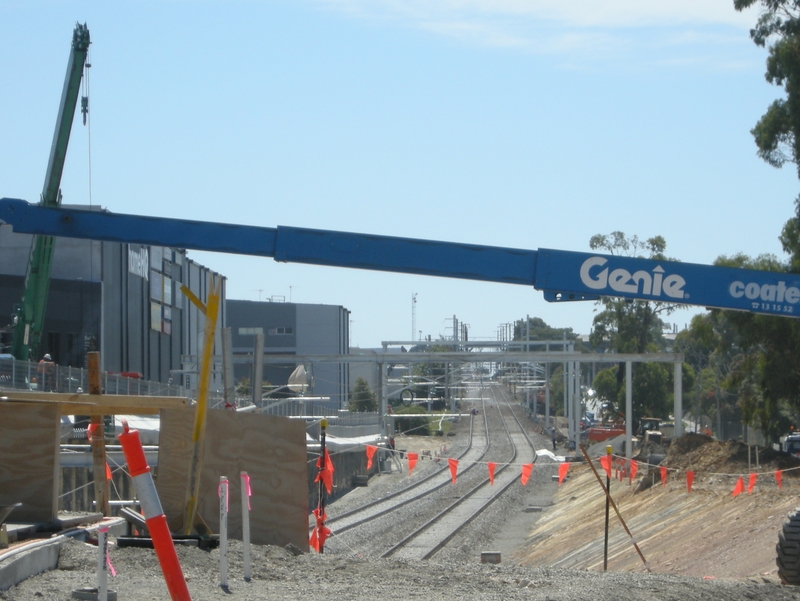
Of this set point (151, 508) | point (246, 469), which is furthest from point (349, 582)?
point (151, 508)

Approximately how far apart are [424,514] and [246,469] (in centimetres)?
2048

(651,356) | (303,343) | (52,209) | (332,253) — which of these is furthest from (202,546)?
(303,343)

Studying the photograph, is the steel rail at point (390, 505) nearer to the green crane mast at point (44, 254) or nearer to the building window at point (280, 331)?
the green crane mast at point (44, 254)

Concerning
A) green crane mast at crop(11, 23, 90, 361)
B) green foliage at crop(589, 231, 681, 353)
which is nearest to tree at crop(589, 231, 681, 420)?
green foliage at crop(589, 231, 681, 353)

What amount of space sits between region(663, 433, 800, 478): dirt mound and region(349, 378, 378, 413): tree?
51733 mm

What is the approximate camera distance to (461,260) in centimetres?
1120

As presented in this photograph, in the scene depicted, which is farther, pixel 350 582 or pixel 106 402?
pixel 106 402

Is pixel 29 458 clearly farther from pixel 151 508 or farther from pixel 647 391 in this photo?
pixel 647 391

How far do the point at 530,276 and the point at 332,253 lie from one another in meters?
2.31

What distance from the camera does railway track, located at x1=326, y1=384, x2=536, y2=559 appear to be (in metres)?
23.9

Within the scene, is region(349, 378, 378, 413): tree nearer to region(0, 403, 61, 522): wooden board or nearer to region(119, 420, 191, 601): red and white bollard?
region(0, 403, 61, 522): wooden board

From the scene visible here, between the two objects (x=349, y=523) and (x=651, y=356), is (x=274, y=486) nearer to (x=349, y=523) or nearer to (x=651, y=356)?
(x=349, y=523)

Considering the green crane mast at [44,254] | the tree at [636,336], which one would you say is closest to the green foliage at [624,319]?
the tree at [636,336]

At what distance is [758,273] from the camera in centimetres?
1079
